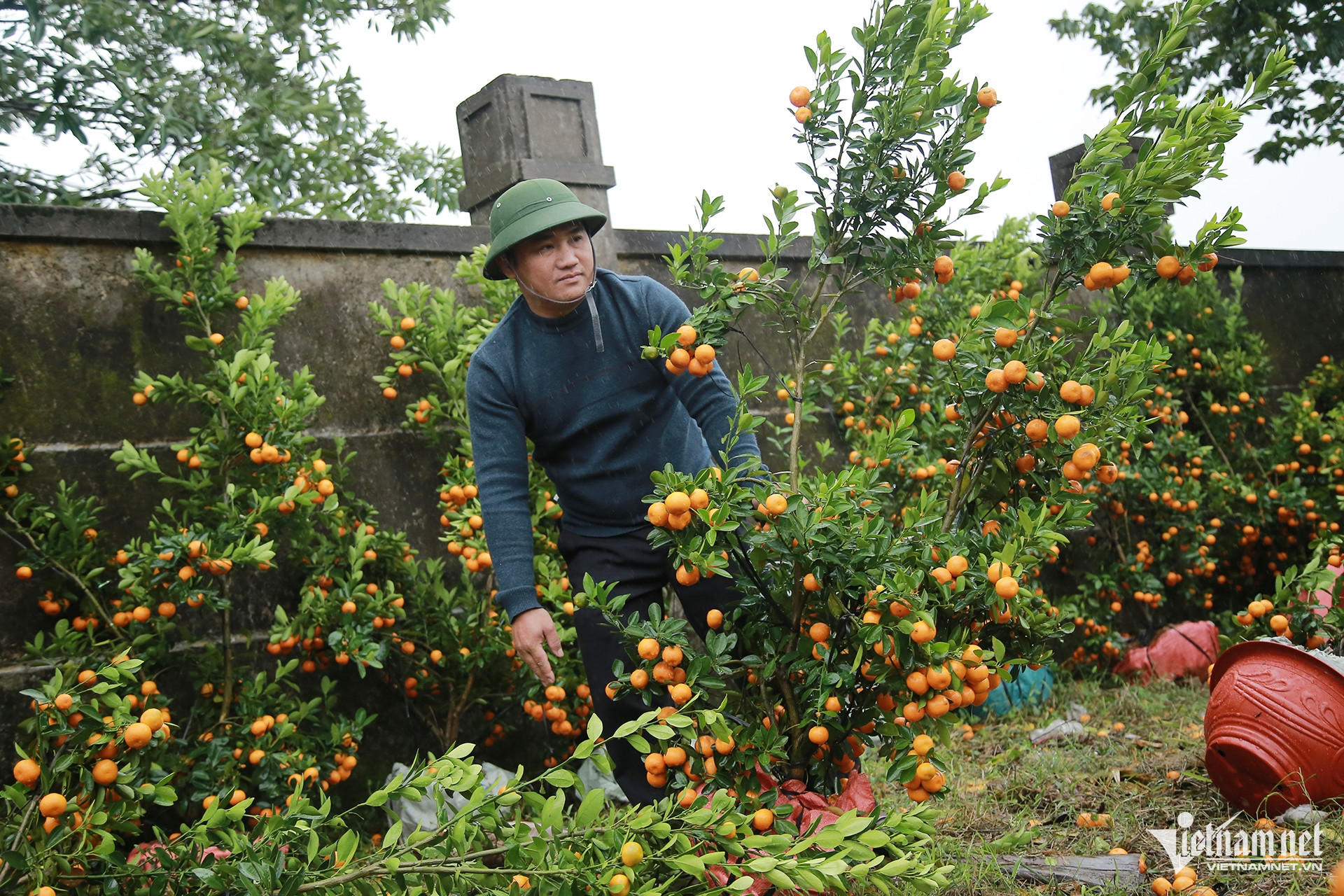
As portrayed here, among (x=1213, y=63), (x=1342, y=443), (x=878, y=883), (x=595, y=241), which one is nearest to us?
(x=878, y=883)

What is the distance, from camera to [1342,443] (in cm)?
536

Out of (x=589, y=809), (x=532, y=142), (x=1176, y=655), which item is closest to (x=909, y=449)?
(x=589, y=809)

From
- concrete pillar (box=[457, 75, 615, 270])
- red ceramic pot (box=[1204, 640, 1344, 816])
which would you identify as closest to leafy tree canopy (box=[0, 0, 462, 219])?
concrete pillar (box=[457, 75, 615, 270])

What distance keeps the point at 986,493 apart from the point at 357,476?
2.46 m

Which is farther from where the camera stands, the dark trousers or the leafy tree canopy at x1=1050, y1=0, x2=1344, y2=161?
the leafy tree canopy at x1=1050, y1=0, x2=1344, y2=161

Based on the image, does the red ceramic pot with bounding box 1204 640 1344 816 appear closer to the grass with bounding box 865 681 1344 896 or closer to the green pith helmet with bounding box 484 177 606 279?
the grass with bounding box 865 681 1344 896

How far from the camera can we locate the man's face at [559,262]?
8.56 feet

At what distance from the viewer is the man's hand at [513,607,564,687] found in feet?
8.41

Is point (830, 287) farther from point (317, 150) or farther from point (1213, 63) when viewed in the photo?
point (317, 150)

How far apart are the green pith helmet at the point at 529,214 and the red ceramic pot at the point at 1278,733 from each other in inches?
91.5

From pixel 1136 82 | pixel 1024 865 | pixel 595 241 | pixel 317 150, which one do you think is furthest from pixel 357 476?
pixel 317 150

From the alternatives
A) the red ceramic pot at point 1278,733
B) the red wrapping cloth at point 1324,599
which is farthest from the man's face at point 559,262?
the red wrapping cloth at point 1324,599

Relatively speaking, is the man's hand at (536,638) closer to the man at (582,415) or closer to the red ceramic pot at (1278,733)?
the man at (582,415)

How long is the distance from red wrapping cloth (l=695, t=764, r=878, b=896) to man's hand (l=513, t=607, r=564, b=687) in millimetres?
552
